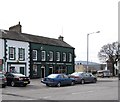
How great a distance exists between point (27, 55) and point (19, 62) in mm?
2093

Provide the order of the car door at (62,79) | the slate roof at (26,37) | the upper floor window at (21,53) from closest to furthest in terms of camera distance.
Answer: the car door at (62,79) < the slate roof at (26,37) < the upper floor window at (21,53)

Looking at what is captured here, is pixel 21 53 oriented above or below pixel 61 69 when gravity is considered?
above

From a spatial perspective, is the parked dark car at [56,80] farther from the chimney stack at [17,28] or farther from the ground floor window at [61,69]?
the chimney stack at [17,28]

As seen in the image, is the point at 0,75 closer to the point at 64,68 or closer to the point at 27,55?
the point at 27,55

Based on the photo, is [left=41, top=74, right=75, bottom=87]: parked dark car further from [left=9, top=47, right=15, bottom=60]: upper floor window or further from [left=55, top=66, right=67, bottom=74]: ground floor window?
[left=55, top=66, right=67, bottom=74]: ground floor window

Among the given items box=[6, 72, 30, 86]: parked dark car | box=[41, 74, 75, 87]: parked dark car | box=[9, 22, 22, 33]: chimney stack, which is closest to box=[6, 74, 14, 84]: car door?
box=[6, 72, 30, 86]: parked dark car

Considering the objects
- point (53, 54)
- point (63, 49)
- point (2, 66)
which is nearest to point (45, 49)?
point (53, 54)

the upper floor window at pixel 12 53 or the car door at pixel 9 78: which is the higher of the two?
the upper floor window at pixel 12 53

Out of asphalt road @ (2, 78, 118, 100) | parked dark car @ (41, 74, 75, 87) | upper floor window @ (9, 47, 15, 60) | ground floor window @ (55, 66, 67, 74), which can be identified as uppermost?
upper floor window @ (9, 47, 15, 60)

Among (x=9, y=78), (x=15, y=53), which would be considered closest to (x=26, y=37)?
(x=15, y=53)

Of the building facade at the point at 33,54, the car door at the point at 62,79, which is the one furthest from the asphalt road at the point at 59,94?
the building facade at the point at 33,54

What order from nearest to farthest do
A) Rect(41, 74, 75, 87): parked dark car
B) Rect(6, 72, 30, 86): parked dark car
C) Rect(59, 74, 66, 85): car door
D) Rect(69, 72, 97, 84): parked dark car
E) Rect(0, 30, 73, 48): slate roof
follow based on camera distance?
1. Rect(6, 72, 30, 86): parked dark car
2. Rect(41, 74, 75, 87): parked dark car
3. Rect(59, 74, 66, 85): car door
4. Rect(69, 72, 97, 84): parked dark car
5. Rect(0, 30, 73, 48): slate roof

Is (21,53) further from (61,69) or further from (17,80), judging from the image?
(17,80)

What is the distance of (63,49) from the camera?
50.2 m
